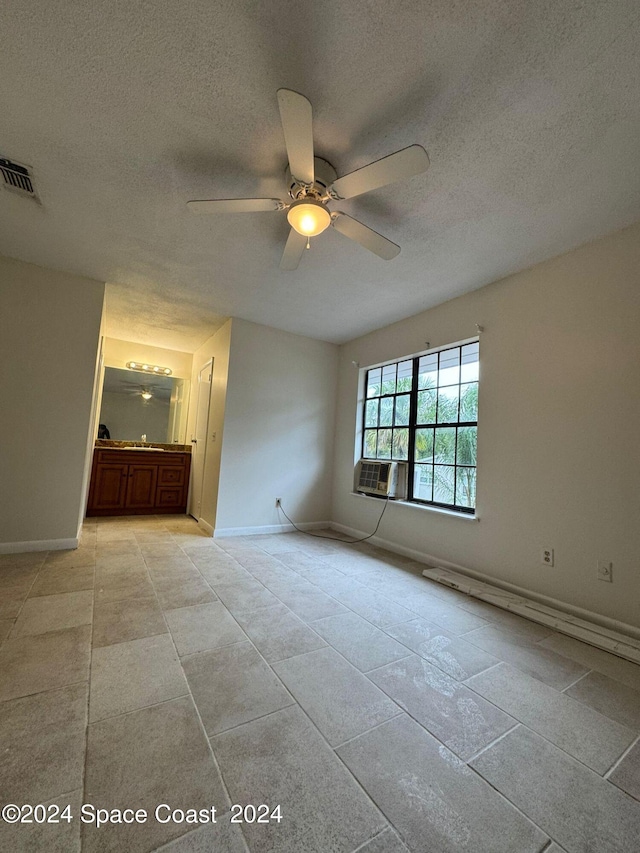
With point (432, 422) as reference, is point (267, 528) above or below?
below

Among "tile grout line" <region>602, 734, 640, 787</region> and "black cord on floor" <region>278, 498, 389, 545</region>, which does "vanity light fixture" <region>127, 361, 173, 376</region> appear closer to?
"black cord on floor" <region>278, 498, 389, 545</region>

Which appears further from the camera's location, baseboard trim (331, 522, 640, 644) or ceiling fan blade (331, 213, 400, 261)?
baseboard trim (331, 522, 640, 644)

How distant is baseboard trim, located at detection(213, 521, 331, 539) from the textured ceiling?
9.43ft

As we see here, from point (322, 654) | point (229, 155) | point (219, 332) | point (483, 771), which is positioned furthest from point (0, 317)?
point (483, 771)

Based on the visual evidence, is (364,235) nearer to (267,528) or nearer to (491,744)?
(491,744)

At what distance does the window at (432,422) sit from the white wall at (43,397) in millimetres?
3193

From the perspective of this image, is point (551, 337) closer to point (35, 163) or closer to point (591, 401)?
point (591, 401)

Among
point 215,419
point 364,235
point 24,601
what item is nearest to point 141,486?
point 215,419

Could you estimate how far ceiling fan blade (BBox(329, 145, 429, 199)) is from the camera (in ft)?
4.64

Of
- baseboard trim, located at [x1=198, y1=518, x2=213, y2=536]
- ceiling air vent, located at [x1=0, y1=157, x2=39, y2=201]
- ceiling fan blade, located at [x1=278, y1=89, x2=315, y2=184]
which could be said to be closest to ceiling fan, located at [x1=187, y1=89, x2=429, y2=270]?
ceiling fan blade, located at [x1=278, y1=89, x2=315, y2=184]

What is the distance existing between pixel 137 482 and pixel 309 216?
14.6 ft

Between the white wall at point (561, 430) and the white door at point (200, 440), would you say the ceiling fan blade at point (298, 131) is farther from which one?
the white door at point (200, 440)

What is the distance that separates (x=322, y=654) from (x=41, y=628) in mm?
1542

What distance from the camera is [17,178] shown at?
6.89 feet
